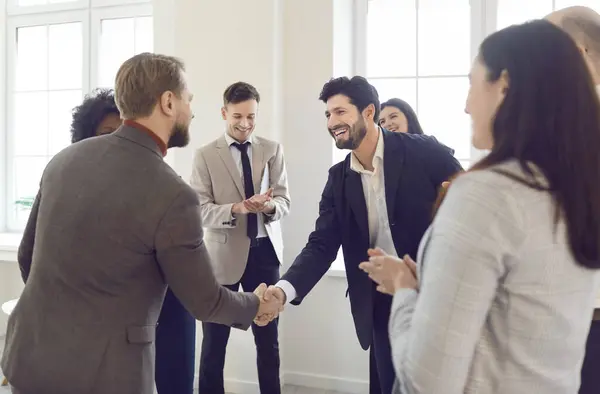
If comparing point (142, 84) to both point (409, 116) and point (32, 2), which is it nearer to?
point (409, 116)

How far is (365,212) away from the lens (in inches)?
82.2

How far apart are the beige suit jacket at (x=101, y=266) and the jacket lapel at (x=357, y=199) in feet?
2.73

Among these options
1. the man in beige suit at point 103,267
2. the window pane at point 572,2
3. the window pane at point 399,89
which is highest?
the window pane at point 572,2

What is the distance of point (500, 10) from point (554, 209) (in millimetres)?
2872

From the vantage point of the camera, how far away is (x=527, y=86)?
952 millimetres

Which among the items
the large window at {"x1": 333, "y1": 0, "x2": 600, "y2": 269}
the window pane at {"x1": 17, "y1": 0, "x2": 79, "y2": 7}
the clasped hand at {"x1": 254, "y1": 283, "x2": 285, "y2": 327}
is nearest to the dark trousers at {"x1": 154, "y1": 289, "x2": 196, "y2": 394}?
the clasped hand at {"x1": 254, "y1": 283, "x2": 285, "y2": 327}

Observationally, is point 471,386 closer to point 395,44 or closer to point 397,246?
point 397,246

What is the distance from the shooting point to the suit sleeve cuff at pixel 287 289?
2.12 meters

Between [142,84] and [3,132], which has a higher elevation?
[3,132]

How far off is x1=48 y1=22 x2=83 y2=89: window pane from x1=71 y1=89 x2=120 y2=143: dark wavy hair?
2833 mm

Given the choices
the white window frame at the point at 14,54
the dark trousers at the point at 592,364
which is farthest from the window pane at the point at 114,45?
the dark trousers at the point at 592,364

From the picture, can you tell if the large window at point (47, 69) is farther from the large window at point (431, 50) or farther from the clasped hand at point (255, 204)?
the clasped hand at point (255, 204)

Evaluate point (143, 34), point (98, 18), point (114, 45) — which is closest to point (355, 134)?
point (143, 34)

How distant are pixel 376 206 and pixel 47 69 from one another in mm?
3674
